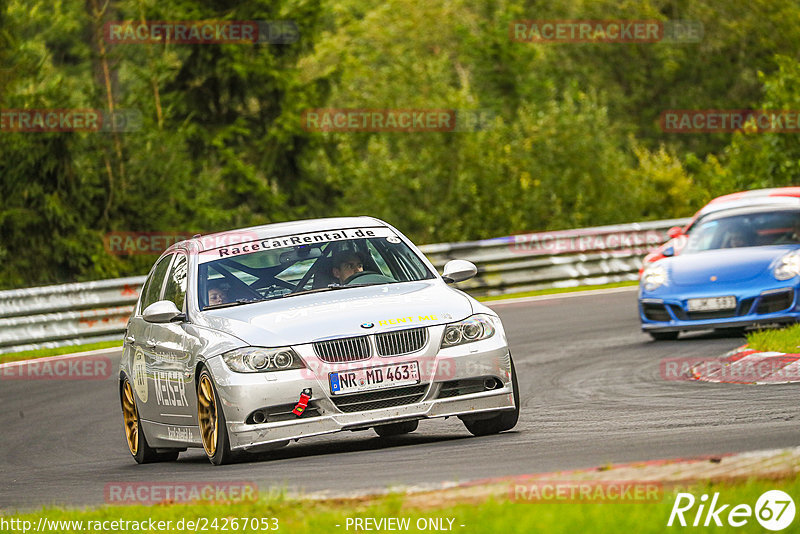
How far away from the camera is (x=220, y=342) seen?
9.05 metres

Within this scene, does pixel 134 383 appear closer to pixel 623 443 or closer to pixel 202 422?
pixel 202 422

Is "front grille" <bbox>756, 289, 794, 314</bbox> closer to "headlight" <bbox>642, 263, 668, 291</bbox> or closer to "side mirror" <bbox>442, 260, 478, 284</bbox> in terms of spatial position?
"headlight" <bbox>642, 263, 668, 291</bbox>

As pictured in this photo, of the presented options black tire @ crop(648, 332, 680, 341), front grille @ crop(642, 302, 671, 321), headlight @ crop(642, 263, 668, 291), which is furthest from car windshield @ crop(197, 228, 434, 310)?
black tire @ crop(648, 332, 680, 341)

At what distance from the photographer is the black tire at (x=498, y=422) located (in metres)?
9.43

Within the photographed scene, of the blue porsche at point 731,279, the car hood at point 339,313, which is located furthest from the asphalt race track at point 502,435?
the car hood at point 339,313

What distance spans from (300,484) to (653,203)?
34452mm

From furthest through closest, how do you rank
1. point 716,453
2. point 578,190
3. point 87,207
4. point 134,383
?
point 578,190 → point 87,207 → point 134,383 → point 716,453

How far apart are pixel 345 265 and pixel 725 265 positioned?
6.49 meters

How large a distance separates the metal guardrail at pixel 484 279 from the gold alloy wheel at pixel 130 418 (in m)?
8.45

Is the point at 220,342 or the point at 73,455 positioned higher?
the point at 220,342

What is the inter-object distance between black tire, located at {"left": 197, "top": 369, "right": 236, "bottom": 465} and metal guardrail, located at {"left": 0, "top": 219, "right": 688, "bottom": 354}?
10.5 m

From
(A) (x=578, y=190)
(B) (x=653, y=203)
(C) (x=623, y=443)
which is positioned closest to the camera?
(C) (x=623, y=443)

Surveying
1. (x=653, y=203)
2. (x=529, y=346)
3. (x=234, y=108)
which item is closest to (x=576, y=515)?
(x=529, y=346)

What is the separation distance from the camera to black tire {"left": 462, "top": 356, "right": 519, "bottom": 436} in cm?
943
